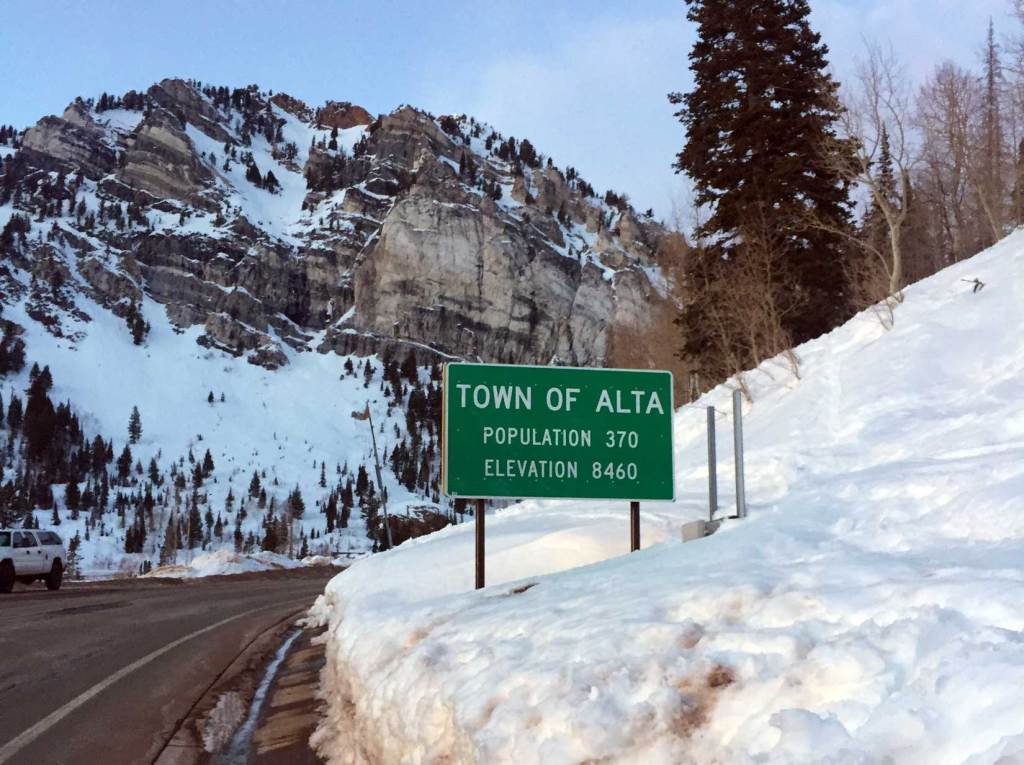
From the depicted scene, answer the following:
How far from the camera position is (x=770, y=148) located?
2873cm

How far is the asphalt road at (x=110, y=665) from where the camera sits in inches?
267

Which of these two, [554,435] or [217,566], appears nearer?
[554,435]

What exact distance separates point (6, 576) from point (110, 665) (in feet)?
50.2

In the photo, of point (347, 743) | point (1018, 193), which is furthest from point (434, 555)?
point (1018, 193)

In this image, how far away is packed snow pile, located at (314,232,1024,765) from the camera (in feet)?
10.2

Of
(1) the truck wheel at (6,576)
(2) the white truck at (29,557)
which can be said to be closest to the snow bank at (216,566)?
(2) the white truck at (29,557)

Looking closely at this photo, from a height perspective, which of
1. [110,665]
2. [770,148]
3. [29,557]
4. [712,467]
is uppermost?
[770,148]

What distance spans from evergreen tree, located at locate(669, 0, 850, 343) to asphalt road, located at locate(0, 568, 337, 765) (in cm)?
1794

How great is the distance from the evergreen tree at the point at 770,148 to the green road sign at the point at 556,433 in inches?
706

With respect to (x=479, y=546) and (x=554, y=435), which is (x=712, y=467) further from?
(x=479, y=546)

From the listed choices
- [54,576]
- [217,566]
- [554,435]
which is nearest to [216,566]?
[217,566]

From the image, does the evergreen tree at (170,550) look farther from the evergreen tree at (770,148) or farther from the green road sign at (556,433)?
the green road sign at (556,433)

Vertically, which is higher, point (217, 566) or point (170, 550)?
point (217, 566)

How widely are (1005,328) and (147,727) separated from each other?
578 inches
